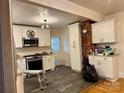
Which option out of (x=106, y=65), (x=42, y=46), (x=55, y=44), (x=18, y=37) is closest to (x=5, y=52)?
(x=106, y=65)

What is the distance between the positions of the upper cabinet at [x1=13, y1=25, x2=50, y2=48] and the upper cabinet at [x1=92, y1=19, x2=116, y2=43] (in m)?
2.59

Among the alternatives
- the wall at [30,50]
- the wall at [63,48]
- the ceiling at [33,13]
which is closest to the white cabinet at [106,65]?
the ceiling at [33,13]

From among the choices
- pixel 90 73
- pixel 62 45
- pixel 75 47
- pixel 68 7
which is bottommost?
pixel 90 73

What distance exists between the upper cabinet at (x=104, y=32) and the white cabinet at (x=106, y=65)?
634 mm

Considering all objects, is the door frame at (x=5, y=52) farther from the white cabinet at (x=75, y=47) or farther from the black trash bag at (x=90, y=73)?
the white cabinet at (x=75, y=47)

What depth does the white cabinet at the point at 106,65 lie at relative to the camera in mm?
3471

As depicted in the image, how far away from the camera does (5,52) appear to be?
0.51 metres

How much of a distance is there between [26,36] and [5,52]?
4.77 metres

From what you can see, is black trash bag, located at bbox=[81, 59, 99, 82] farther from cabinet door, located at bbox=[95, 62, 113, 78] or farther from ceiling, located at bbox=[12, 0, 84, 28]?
ceiling, located at bbox=[12, 0, 84, 28]

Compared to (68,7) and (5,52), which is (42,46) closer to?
(68,7)

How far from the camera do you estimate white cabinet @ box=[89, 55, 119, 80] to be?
347 centimetres

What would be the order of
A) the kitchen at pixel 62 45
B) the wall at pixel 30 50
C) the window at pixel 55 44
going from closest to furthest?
the kitchen at pixel 62 45
the wall at pixel 30 50
the window at pixel 55 44

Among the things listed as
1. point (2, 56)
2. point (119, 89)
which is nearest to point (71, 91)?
point (119, 89)

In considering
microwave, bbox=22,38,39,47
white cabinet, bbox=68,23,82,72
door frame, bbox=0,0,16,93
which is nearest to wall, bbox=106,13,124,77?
white cabinet, bbox=68,23,82,72
